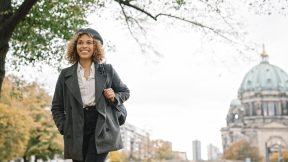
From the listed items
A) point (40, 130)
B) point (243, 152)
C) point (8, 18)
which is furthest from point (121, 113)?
point (243, 152)

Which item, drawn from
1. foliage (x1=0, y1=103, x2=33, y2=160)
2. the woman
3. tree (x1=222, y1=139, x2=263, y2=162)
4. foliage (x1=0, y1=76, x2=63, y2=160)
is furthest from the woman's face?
tree (x1=222, y1=139, x2=263, y2=162)

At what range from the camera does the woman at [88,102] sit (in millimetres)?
3941

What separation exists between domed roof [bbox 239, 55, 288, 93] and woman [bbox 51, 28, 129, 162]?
123 meters

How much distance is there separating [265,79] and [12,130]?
99298mm

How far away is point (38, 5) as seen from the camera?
12.0 meters

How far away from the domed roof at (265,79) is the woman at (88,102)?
122885mm

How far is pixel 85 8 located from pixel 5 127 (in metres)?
23.9

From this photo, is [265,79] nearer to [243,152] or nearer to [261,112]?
[261,112]

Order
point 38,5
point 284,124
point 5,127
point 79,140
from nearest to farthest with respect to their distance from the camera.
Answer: point 79,140 → point 38,5 → point 5,127 → point 284,124

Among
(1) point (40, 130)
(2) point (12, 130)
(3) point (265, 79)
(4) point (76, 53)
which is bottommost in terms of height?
(4) point (76, 53)

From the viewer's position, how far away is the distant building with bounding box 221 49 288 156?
119 m

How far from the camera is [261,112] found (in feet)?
403

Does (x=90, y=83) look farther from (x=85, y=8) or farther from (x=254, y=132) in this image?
(x=254, y=132)

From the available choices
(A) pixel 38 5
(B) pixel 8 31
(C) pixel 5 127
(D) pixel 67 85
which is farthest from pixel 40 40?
(C) pixel 5 127
